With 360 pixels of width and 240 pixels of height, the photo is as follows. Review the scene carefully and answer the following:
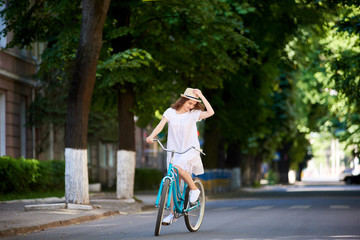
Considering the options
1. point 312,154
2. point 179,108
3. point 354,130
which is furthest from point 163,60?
point 312,154

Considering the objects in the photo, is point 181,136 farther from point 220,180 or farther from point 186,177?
point 220,180

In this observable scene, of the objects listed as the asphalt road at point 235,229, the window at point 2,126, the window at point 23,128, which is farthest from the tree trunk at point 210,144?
the asphalt road at point 235,229

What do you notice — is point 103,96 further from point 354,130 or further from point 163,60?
point 354,130

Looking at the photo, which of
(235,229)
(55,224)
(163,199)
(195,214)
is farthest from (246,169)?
(163,199)

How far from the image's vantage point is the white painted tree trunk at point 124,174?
78.0ft

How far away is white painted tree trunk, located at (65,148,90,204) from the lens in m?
19.2

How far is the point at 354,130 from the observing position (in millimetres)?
43656

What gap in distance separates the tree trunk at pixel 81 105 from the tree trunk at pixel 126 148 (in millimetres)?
4419

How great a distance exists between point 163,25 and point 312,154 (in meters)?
62.3

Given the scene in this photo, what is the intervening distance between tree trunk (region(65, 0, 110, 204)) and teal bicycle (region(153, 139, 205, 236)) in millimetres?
6937

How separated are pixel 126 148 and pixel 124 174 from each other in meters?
0.82

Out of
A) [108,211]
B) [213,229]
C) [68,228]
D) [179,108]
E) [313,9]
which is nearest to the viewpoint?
[179,108]

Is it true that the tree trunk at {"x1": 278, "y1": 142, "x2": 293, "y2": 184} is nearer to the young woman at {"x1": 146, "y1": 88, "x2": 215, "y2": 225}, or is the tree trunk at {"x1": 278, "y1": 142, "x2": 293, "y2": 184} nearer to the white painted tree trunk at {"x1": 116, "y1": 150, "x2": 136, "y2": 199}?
the white painted tree trunk at {"x1": 116, "y1": 150, "x2": 136, "y2": 199}

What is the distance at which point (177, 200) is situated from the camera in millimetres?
11906
